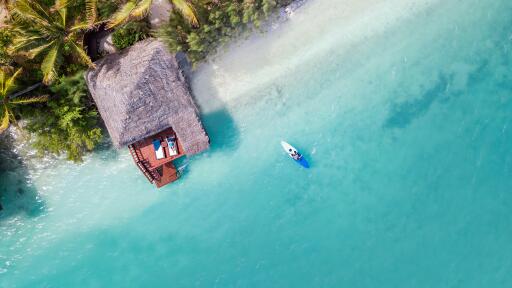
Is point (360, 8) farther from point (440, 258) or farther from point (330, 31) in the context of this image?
point (440, 258)

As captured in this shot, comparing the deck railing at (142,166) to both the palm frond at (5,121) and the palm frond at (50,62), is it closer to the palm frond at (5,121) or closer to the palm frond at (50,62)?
the palm frond at (50,62)

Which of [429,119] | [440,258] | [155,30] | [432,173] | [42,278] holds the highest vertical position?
[155,30]

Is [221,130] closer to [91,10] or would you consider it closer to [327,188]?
[327,188]

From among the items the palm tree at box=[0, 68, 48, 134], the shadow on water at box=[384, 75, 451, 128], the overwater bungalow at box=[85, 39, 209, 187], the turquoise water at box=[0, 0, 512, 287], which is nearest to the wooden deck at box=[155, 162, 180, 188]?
the turquoise water at box=[0, 0, 512, 287]

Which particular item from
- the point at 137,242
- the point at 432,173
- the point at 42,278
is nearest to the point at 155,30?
the point at 137,242

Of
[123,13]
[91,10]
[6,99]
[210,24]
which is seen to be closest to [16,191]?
[6,99]

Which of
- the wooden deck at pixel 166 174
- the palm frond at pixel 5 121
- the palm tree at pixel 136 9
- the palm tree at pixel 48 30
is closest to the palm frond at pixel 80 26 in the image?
the palm tree at pixel 48 30
